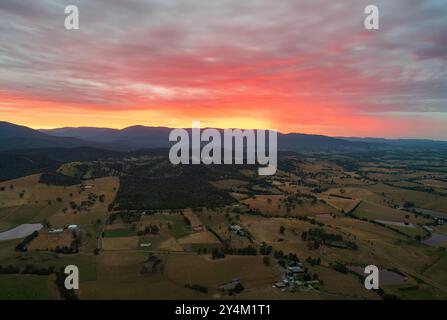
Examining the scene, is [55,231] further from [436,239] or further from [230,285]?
[436,239]

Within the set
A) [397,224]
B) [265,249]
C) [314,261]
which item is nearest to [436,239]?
[397,224]

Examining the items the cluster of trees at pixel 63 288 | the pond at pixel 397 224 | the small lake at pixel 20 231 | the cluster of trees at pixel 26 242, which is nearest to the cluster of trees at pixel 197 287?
the cluster of trees at pixel 63 288

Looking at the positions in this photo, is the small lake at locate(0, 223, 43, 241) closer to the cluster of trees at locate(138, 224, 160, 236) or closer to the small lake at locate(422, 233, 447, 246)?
the cluster of trees at locate(138, 224, 160, 236)

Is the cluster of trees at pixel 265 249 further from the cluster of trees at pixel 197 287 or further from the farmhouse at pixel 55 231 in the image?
the farmhouse at pixel 55 231
